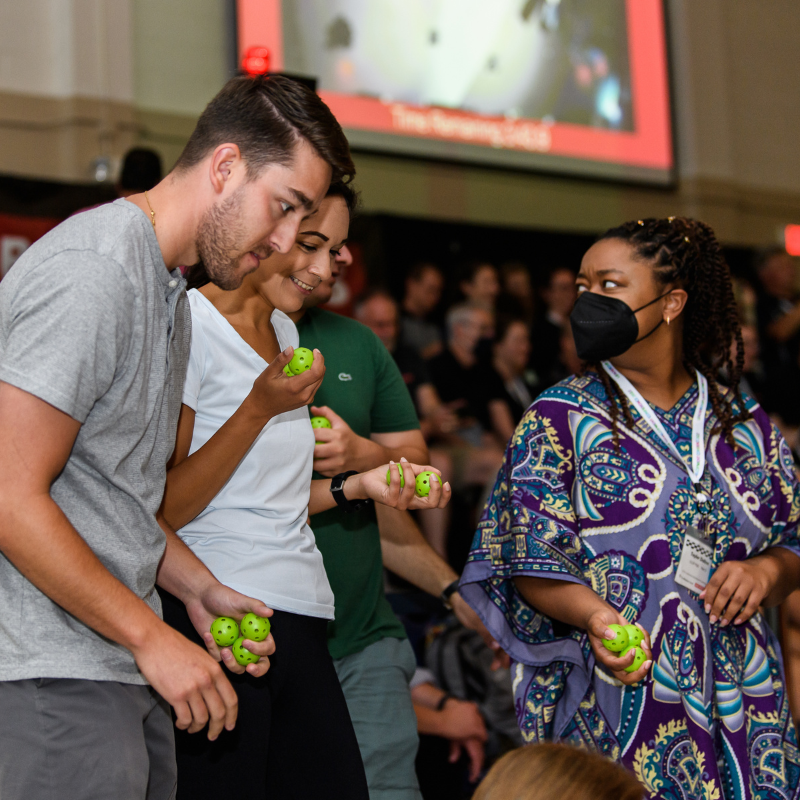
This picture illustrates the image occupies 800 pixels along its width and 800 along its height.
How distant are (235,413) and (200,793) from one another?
26.5 inches

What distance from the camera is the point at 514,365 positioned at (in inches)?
229

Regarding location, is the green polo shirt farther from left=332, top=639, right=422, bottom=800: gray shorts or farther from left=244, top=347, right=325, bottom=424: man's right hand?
left=244, top=347, right=325, bottom=424: man's right hand

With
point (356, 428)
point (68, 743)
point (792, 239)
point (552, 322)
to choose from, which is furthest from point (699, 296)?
point (792, 239)

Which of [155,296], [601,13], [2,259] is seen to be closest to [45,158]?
[2,259]

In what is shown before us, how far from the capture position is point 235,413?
1737 mm

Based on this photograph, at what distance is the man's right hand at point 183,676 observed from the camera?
131 cm

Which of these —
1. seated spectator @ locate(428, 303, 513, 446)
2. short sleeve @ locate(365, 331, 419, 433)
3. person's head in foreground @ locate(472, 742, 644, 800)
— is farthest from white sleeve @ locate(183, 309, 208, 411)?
seated spectator @ locate(428, 303, 513, 446)

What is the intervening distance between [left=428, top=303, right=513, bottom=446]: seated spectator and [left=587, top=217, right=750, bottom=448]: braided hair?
2.74 metres

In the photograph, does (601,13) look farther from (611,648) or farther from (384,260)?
(611,648)

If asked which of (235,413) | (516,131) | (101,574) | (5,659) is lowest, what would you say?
(5,659)

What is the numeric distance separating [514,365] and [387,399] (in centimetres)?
340

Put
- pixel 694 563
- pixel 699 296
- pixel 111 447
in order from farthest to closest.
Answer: pixel 699 296 → pixel 694 563 → pixel 111 447

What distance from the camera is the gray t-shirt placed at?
1.29m

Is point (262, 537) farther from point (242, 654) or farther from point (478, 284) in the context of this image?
point (478, 284)
